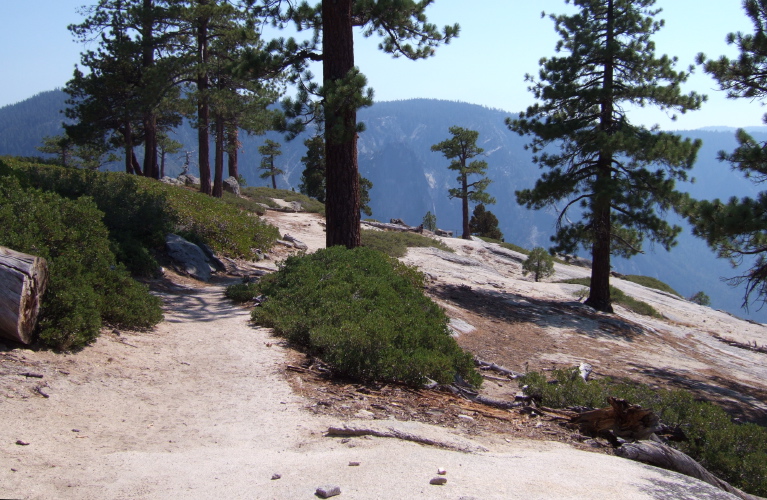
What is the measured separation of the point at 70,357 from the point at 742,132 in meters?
11.7

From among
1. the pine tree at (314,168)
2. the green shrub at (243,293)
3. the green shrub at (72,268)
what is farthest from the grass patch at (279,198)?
the green shrub at (72,268)

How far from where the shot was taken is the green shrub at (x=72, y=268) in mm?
4922

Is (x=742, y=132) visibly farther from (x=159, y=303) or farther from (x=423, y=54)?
(x=159, y=303)

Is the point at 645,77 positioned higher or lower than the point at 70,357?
higher

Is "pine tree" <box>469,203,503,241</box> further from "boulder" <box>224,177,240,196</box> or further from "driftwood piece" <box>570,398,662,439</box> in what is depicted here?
"driftwood piece" <box>570,398,662,439</box>

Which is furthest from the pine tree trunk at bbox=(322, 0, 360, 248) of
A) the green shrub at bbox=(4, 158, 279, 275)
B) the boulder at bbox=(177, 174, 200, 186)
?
the boulder at bbox=(177, 174, 200, 186)

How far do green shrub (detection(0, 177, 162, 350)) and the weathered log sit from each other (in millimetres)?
145

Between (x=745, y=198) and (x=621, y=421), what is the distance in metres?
7.64

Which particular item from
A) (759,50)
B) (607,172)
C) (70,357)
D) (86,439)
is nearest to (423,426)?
(86,439)

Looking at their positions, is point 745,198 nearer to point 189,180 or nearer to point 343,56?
point 343,56

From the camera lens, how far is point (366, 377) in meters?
5.66

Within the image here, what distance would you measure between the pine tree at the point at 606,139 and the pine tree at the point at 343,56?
18.4 feet

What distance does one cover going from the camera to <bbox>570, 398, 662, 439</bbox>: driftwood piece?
184 inches

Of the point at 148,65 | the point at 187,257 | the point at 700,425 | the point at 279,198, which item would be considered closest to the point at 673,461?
the point at 700,425
